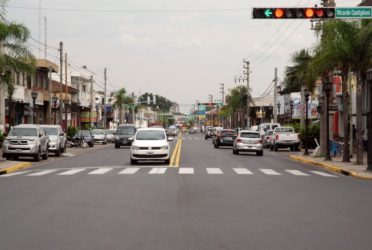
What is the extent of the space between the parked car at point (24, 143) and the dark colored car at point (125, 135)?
2148 centimetres

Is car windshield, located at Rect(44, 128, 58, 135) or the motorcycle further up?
car windshield, located at Rect(44, 128, 58, 135)

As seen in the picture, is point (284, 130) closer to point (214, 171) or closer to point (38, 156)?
point (38, 156)

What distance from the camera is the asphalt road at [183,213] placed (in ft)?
33.2

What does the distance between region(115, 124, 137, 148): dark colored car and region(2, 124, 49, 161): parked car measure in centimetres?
2148

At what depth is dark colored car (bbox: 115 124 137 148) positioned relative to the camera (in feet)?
188

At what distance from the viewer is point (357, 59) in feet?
99.6

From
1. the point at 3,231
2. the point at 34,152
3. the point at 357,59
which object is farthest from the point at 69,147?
the point at 3,231

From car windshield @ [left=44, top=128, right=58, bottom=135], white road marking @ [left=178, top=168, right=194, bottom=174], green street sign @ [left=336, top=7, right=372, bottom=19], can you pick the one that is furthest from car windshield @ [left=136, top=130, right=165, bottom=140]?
green street sign @ [left=336, top=7, right=372, bottom=19]

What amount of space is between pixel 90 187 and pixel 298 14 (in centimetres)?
998

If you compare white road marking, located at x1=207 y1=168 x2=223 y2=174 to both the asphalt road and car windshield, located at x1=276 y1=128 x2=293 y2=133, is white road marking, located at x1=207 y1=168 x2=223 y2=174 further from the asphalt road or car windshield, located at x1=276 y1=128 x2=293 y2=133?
car windshield, located at x1=276 y1=128 x2=293 y2=133

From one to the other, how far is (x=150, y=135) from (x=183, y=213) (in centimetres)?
1886

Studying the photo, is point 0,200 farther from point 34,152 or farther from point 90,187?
point 34,152

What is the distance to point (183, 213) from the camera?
524 inches

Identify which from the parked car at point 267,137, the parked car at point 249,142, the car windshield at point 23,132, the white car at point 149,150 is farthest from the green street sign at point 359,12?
the parked car at point 267,137
